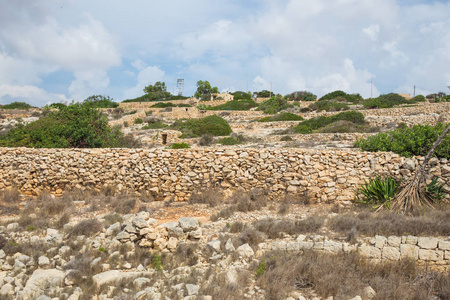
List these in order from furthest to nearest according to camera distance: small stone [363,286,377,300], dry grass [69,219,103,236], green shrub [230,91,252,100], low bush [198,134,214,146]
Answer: green shrub [230,91,252,100], low bush [198,134,214,146], dry grass [69,219,103,236], small stone [363,286,377,300]

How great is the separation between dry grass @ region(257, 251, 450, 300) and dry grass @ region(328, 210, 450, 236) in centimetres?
96

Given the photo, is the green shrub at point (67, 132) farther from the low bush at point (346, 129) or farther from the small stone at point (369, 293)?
the low bush at point (346, 129)

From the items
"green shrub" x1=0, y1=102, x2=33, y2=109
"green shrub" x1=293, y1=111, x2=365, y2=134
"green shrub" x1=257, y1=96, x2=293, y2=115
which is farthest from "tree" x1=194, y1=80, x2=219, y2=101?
"green shrub" x1=293, y1=111, x2=365, y2=134

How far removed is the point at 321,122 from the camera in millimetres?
28203

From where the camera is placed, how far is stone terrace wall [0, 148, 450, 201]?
9.69 m

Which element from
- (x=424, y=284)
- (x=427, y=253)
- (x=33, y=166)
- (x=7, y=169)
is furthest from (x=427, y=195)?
(x=7, y=169)

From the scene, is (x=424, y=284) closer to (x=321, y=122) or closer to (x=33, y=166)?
(x=33, y=166)

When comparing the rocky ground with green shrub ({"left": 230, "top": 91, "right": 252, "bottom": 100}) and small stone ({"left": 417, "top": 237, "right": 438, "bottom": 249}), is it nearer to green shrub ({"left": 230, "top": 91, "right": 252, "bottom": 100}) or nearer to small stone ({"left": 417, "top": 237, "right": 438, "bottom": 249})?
small stone ({"left": 417, "top": 237, "right": 438, "bottom": 249})

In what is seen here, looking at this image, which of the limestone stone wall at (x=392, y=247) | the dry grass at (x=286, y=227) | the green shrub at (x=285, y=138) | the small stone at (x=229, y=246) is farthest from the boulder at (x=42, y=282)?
the green shrub at (x=285, y=138)

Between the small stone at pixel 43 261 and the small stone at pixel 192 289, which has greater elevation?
the small stone at pixel 43 261

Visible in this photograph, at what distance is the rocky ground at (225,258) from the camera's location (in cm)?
471

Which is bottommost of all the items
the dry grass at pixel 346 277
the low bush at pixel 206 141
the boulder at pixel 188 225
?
the dry grass at pixel 346 277

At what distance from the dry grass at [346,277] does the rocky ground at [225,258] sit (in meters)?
0.02

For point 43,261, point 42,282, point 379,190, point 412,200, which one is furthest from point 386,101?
point 42,282
